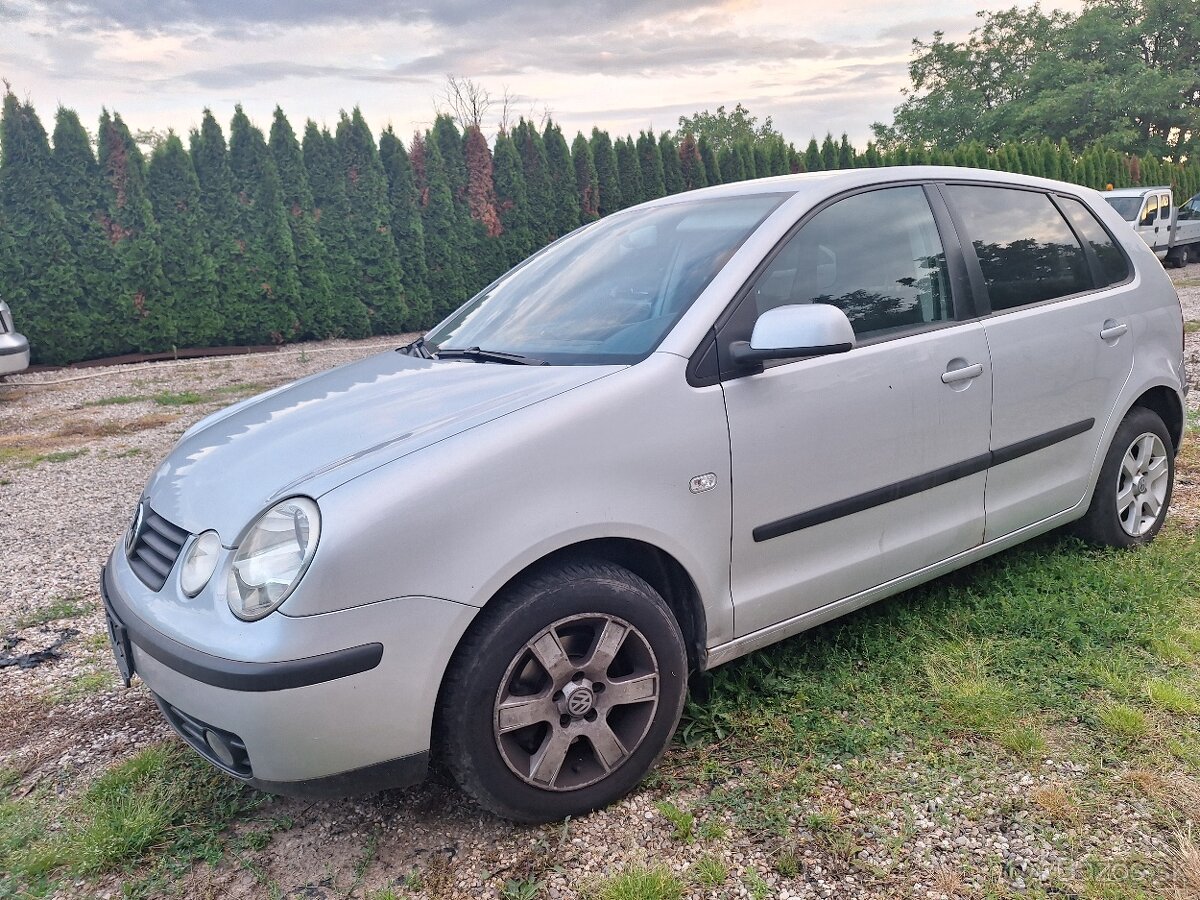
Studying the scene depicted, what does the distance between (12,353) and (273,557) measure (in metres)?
8.75

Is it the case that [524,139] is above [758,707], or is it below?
above

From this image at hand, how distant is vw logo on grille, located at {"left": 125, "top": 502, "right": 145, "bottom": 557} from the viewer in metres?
2.41

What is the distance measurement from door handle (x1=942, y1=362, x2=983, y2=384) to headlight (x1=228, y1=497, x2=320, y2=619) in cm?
197

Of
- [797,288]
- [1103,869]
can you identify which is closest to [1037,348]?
[797,288]

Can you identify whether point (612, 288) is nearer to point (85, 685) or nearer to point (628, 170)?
point (85, 685)

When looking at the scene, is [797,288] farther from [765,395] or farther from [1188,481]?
[1188,481]

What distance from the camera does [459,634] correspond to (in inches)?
77.4

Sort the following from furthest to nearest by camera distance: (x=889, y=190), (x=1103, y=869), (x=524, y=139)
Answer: (x=524, y=139) → (x=889, y=190) → (x=1103, y=869)

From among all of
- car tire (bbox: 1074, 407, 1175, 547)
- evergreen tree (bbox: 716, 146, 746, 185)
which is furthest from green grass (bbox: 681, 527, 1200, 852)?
evergreen tree (bbox: 716, 146, 746, 185)

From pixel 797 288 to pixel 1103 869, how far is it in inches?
64.7

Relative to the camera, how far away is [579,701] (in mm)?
2152

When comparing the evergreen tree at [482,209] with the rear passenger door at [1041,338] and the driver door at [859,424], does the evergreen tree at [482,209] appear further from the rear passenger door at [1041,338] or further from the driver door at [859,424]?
the driver door at [859,424]

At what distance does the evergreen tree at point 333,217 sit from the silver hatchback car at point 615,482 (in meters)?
11.1

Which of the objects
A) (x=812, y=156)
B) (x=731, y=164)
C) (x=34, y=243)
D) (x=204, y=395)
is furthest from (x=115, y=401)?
(x=812, y=156)
